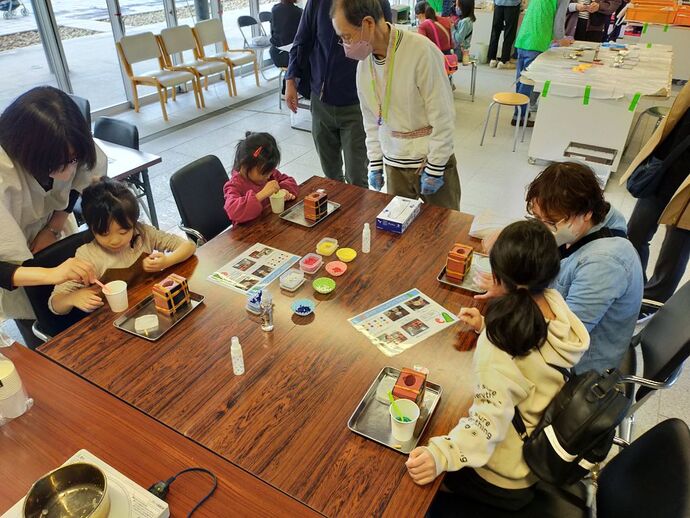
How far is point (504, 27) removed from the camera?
25.3 feet

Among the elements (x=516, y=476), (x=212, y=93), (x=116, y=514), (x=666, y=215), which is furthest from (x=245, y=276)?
(x=212, y=93)

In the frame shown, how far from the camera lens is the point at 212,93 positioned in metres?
6.67

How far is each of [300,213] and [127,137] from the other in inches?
61.6

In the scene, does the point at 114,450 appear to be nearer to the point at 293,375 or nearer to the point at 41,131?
the point at 293,375

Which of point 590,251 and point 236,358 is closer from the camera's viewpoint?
point 236,358

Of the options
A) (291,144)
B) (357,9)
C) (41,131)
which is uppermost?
(357,9)

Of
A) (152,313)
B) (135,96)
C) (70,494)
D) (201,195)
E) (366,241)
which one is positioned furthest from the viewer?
(135,96)

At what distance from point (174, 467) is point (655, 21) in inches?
326

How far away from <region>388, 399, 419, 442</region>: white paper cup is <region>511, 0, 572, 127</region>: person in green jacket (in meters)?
4.57

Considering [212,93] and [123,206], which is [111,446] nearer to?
[123,206]

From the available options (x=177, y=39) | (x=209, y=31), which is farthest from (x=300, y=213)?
(x=209, y=31)

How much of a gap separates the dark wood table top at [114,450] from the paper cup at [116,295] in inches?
12.7

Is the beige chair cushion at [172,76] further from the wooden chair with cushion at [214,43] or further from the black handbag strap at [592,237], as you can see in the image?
the black handbag strap at [592,237]

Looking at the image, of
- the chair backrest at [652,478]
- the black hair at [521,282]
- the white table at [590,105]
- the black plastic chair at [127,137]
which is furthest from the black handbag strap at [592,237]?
the white table at [590,105]
